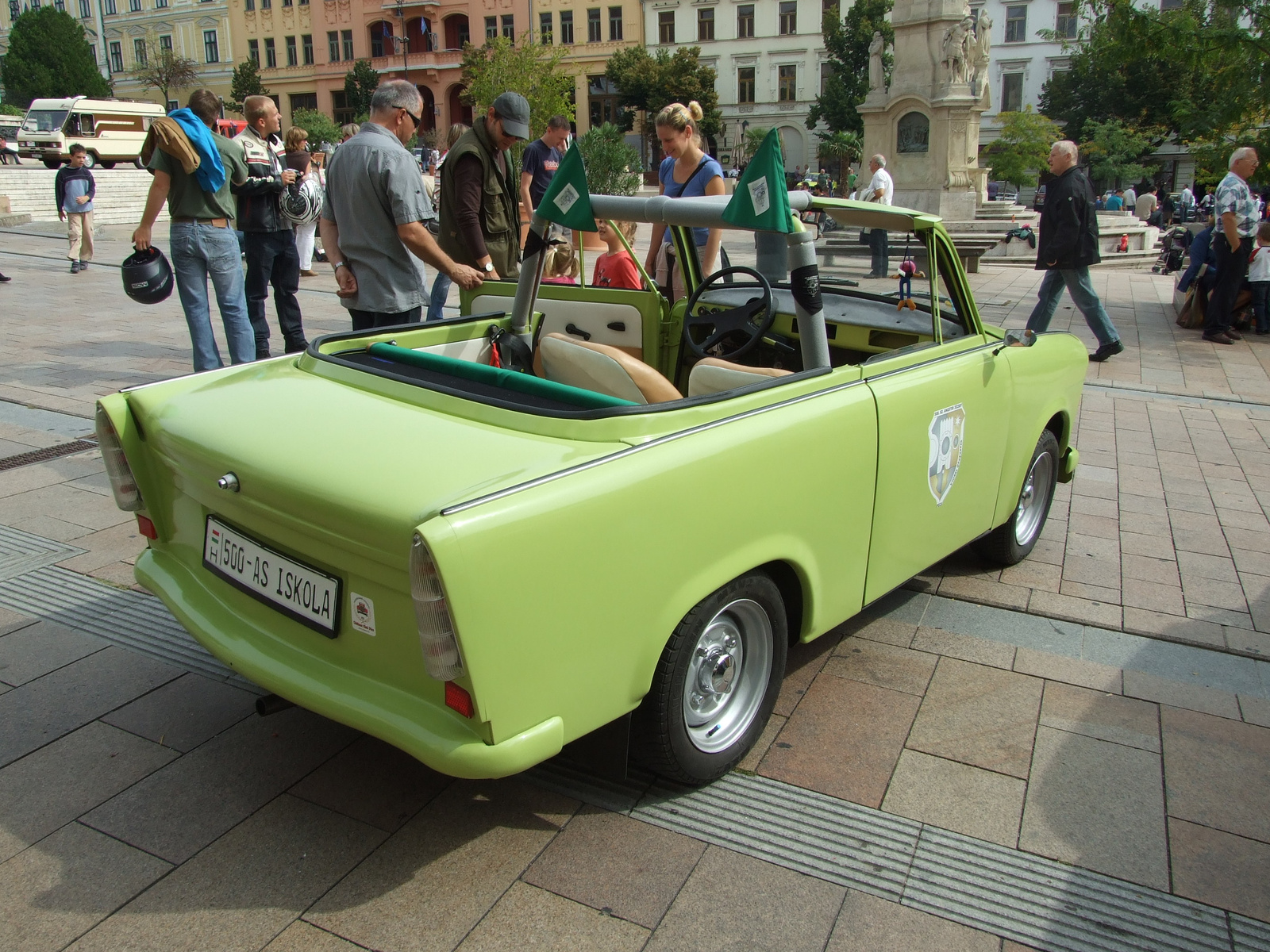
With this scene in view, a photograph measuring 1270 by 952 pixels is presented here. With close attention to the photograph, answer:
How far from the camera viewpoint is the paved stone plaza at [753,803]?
234 cm

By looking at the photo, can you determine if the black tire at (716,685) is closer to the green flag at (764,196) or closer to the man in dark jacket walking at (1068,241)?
the green flag at (764,196)

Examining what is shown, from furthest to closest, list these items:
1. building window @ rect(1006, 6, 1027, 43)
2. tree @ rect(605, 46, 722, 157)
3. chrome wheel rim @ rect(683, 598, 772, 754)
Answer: building window @ rect(1006, 6, 1027, 43), tree @ rect(605, 46, 722, 157), chrome wheel rim @ rect(683, 598, 772, 754)

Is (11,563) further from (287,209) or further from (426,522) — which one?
(287,209)

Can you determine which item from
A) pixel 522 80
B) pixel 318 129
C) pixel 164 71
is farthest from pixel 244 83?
pixel 522 80

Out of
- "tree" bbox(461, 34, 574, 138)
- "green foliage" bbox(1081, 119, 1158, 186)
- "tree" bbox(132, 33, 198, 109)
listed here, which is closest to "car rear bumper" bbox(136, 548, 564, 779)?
"tree" bbox(461, 34, 574, 138)

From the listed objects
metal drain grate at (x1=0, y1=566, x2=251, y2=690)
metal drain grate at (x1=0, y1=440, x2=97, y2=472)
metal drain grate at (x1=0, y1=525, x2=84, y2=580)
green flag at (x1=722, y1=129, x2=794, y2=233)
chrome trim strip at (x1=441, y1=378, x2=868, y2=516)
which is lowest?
metal drain grate at (x1=0, y1=566, x2=251, y2=690)

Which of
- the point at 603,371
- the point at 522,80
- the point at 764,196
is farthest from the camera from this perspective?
the point at 522,80

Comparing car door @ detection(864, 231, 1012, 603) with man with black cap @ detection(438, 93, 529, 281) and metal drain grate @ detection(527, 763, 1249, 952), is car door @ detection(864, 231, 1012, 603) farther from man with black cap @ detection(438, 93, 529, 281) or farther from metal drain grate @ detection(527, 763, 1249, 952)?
man with black cap @ detection(438, 93, 529, 281)

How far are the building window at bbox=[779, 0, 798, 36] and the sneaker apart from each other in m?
68.8

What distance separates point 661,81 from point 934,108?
159 ft

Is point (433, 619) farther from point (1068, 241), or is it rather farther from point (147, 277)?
point (1068, 241)

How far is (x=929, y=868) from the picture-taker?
2553 mm

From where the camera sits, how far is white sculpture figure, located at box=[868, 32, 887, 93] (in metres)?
22.2

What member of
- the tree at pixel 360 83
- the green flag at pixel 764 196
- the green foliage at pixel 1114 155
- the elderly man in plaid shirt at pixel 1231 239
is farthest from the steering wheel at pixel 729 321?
the tree at pixel 360 83
